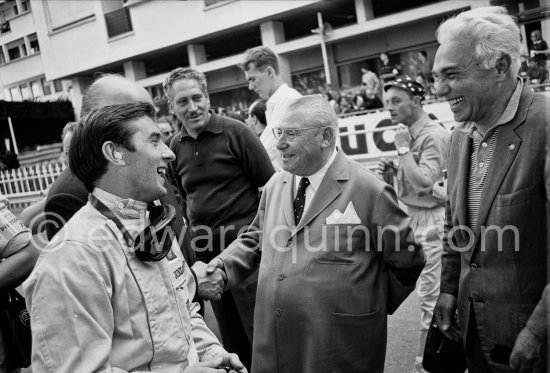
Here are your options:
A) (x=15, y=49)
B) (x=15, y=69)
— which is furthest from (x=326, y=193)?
(x=15, y=69)

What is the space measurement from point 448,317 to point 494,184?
2.40 feet

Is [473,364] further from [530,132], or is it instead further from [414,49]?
[414,49]

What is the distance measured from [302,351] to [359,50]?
17.3 m

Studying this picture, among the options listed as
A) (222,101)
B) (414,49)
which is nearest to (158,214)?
(414,49)

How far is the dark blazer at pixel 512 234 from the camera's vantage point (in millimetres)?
2000

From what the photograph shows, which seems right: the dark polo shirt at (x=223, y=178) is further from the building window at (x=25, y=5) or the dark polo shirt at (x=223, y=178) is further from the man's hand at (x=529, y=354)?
the man's hand at (x=529, y=354)

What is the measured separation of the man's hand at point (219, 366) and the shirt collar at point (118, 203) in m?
0.55

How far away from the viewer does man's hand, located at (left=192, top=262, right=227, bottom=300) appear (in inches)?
105

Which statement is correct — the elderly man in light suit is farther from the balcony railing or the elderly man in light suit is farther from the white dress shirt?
the balcony railing

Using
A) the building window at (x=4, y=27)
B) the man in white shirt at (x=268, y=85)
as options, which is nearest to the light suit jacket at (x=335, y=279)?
the man in white shirt at (x=268, y=85)

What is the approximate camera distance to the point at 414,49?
17.3 m

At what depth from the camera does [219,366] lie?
6.13 feet

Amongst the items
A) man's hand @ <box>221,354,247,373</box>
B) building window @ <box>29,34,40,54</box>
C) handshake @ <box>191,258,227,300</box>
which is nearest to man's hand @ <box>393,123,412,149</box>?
handshake @ <box>191,258,227,300</box>

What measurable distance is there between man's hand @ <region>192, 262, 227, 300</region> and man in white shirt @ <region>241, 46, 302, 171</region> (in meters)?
1.78
